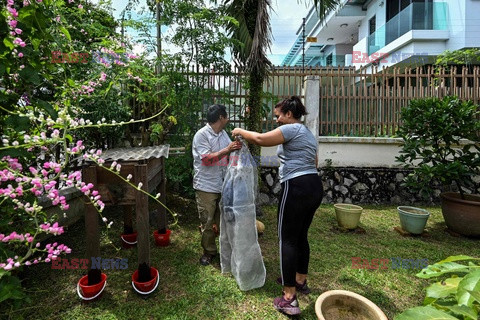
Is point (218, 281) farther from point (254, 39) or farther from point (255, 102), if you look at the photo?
point (254, 39)

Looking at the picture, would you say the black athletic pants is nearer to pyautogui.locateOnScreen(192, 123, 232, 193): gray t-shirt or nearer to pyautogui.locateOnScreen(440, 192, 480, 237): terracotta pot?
pyautogui.locateOnScreen(192, 123, 232, 193): gray t-shirt

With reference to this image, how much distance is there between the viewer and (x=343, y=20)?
14141 mm

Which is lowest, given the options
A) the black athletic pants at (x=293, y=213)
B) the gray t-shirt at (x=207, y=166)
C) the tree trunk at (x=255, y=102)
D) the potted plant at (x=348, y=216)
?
the potted plant at (x=348, y=216)

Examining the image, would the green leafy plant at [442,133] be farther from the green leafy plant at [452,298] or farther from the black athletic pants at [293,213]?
the green leafy plant at [452,298]

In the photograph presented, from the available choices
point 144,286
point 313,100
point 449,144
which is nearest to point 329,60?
point 313,100

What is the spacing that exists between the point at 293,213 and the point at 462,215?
3.24 m

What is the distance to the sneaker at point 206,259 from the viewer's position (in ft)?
9.35

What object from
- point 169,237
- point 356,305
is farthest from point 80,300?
point 356,305

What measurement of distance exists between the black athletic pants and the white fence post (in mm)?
3294

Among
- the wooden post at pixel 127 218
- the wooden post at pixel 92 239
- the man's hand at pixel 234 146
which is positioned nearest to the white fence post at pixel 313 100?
the man's hand at pixel 234 146

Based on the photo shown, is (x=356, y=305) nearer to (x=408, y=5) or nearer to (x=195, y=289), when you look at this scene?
(x=195, y=289)

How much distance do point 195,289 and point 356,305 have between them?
139 cm

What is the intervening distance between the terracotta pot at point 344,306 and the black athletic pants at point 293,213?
1.22ft

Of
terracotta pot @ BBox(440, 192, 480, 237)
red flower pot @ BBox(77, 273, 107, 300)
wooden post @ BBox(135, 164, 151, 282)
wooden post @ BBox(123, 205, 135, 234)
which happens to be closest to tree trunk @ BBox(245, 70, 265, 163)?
wooden post @ BBox(123, 205, 135, 234)
